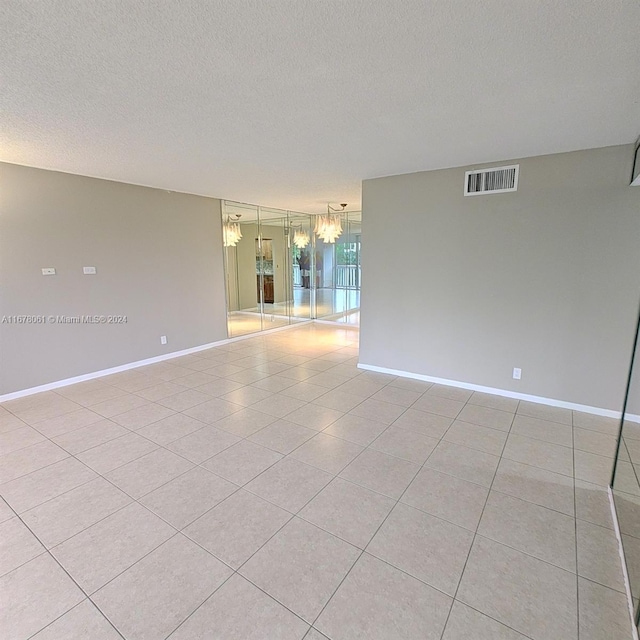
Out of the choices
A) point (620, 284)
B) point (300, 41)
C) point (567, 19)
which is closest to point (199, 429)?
point (300, 41)

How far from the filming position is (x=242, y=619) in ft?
5.03

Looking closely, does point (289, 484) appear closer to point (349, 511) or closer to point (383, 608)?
point (349, 511)

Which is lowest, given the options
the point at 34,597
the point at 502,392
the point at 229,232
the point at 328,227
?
the point at 34,597

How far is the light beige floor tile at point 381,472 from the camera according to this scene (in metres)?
2.41

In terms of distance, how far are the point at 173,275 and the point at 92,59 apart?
390cm

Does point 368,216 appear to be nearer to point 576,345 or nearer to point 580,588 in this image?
point 576,345

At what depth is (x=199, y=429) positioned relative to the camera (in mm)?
3254

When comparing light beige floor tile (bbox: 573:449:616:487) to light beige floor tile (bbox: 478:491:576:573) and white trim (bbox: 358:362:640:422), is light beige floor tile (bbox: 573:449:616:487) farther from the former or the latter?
white trim (bbox: 358:362:640:422)

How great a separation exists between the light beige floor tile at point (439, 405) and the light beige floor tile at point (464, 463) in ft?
2.13

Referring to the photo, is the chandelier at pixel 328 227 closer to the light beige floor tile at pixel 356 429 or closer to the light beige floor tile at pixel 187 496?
the light beige floor tile at pixel 356 429

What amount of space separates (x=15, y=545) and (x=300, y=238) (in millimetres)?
7707

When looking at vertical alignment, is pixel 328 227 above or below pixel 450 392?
above

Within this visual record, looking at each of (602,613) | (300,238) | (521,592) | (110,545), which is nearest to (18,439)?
(110,545)

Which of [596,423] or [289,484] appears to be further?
[596,423]
